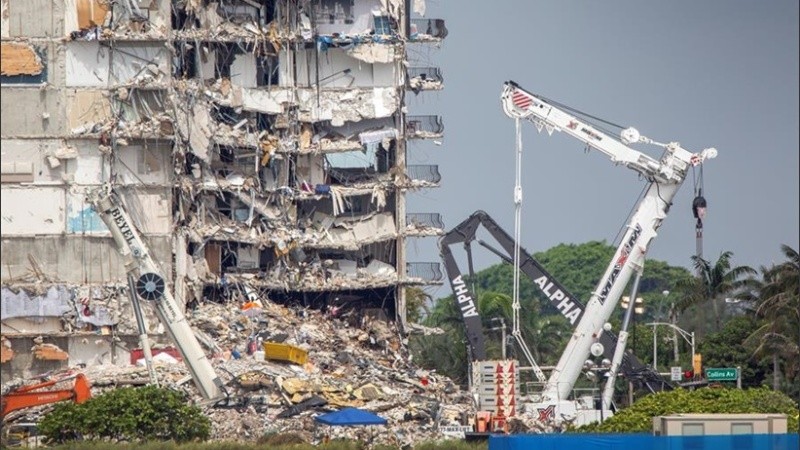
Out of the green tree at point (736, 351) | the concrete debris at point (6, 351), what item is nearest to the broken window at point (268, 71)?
the concrete debris at point (6, 351)

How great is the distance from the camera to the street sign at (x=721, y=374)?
84750mm

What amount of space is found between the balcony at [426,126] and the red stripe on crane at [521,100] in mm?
15469

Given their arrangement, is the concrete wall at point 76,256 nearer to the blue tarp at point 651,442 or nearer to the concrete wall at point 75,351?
the concrete wall at point 75,351

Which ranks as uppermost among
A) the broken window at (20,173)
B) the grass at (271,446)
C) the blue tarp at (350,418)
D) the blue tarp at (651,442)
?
the broken window at (20,173)

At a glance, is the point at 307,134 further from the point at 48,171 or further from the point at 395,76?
the point at 48,171

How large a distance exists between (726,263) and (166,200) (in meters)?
23.9

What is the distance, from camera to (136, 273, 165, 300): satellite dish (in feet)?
273

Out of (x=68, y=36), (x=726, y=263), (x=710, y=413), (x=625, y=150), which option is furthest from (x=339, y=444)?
(x=726, y=263)

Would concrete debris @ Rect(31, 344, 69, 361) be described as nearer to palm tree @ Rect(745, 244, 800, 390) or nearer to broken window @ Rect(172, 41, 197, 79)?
broken window @ Rect(172, 41, 197, 79)

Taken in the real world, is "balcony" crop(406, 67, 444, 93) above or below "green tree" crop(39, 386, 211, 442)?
above

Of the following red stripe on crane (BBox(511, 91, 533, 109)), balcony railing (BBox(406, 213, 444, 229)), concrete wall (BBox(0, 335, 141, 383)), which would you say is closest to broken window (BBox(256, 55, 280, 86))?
balcony railing (BBox(406, 213, 444, 229))

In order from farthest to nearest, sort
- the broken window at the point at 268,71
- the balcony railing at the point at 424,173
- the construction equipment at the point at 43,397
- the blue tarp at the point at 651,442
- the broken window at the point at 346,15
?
the balcony railing at the point at 424,173 → the broken window at the point at 346,15 → the broken window at the point at 268,71 → the construction equipment at the point at 43,397 → the blue tarp at the point at 651,442

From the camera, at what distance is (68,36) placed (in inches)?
3797

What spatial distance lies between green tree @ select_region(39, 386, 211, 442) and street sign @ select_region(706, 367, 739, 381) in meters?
17.7
